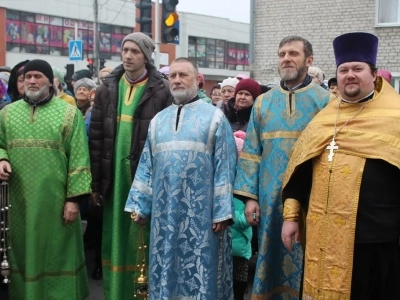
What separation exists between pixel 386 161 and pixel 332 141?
33 cm

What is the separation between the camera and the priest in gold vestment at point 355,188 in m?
3.28

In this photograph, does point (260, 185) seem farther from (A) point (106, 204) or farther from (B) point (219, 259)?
(A) point (106, 204)

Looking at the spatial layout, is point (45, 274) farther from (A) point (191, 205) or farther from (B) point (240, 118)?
(B) point (240, 118)

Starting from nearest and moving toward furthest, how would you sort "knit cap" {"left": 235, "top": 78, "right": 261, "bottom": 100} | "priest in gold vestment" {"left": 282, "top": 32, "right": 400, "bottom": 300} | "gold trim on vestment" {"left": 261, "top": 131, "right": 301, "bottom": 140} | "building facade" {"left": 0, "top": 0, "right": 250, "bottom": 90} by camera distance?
"priest in gold vestment" {"left": 282, "top": 32, "right": 400, "bottom": 300} < "gold trim on vestment" {"left": 261, "top": 131, "right": 301, "bottom": 140} < "knit cap" {"left": 235, "top": 78, "right": 261, "bottom": 100} < "building facade" {"left": 0, "top": 0, "right": 250, "bottom": 90}

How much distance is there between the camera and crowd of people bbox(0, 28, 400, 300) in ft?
11.0

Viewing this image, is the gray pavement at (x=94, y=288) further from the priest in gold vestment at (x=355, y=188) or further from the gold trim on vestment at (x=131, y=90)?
the priest in gold vestment at (x=355, y=188)

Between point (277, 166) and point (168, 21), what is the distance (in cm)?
599

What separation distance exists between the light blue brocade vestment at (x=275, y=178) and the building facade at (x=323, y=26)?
37.8ft

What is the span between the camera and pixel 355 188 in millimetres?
3275

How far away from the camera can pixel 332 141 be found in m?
3.41

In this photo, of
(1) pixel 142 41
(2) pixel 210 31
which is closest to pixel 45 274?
(1) pixel 142 41

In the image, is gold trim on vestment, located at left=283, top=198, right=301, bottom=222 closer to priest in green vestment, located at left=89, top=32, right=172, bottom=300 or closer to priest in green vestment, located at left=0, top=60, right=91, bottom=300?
priest in green vestment, located at left=89, top=32, right=172, bottom=300

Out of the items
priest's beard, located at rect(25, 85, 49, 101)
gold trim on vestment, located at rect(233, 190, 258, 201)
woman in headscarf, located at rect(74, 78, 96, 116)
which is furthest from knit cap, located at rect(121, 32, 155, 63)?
woman in headscarf, located at rect(74, 78, 96, 116)

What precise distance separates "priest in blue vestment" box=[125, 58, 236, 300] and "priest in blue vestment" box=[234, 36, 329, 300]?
0.52ft
